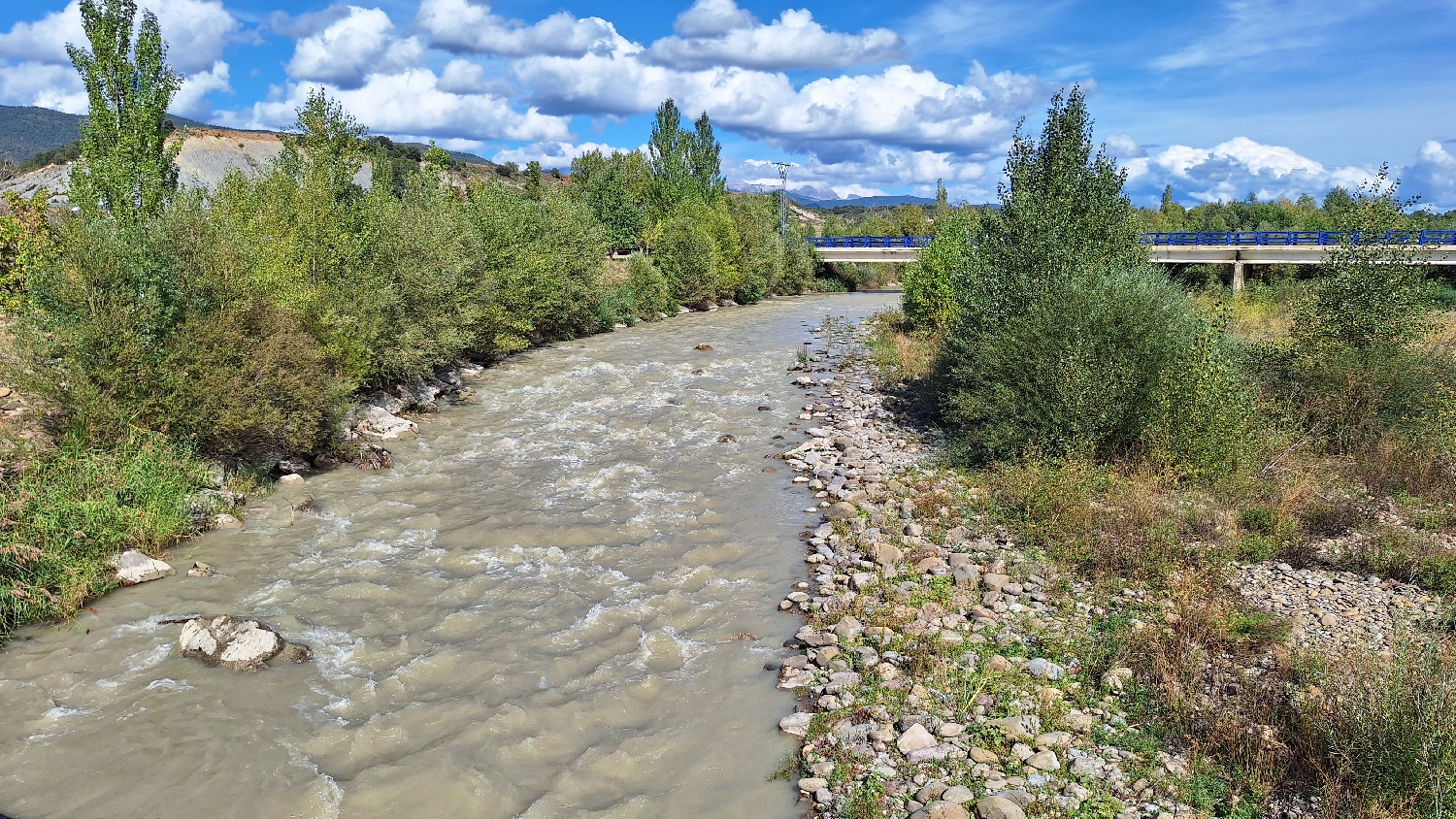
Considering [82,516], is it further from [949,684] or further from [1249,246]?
[1249,246]

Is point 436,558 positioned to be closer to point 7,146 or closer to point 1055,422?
point 1055,422

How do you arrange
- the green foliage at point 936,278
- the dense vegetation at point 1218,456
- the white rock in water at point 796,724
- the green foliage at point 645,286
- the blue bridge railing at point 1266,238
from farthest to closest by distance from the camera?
the green foliage at point 645,286 → the blue bridge railing at point 1266,238 → the green foliage at point 936,278 → the white rock in water at point 796,724 → the dense vegetation at point 1218,456

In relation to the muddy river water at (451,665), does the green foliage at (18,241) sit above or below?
above

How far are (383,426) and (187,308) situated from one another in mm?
6480

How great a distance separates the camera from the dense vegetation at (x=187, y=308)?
1308cm

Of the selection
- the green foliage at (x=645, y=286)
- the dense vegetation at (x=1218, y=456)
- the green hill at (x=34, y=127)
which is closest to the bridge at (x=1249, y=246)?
the green foliage at (x=645, y=286)

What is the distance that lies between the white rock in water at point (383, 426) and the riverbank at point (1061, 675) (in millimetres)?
13230

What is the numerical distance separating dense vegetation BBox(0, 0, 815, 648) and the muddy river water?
1295 millimetres

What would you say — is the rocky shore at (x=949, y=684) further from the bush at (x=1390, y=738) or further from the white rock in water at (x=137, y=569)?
the white rock in water at (x=137, y=569)

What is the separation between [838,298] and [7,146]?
103243 millimetres

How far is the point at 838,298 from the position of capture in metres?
66.9

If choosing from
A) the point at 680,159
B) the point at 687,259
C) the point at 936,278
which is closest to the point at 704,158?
the point at 680,159

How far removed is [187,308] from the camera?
51.0ft

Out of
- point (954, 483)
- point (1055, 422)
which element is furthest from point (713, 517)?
point (1055, 422)
